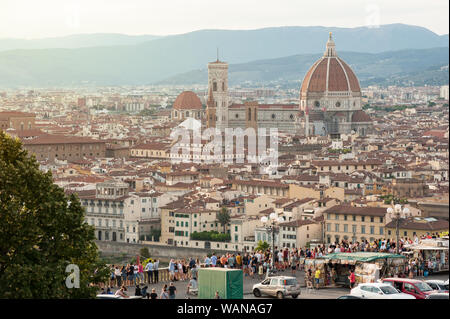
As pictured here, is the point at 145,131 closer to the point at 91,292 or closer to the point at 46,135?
the point at 46,135

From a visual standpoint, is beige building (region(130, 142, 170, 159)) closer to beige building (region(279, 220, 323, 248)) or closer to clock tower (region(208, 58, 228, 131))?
clock tower (region(208, 58, 228, 131))

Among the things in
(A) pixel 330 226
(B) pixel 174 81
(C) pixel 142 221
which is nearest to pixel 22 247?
(A) pixel 330 226

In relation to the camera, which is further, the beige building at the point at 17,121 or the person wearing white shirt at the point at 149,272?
the beige building at the point at 17,121

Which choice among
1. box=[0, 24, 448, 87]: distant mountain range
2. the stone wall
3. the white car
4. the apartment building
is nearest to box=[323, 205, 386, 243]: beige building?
the stone wall

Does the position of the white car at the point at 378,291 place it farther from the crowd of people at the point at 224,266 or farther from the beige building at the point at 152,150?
the beige building at the point at 152,150

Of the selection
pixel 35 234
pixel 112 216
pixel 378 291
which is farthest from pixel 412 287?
pixel 112 216

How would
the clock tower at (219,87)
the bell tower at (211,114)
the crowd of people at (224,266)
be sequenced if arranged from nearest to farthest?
the crowd of people at (224,266) → the bell tower at (211,114) → the clock tower at (219,87)

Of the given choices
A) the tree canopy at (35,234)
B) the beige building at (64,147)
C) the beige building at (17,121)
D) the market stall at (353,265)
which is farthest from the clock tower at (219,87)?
the tree canopy at (35,234)
